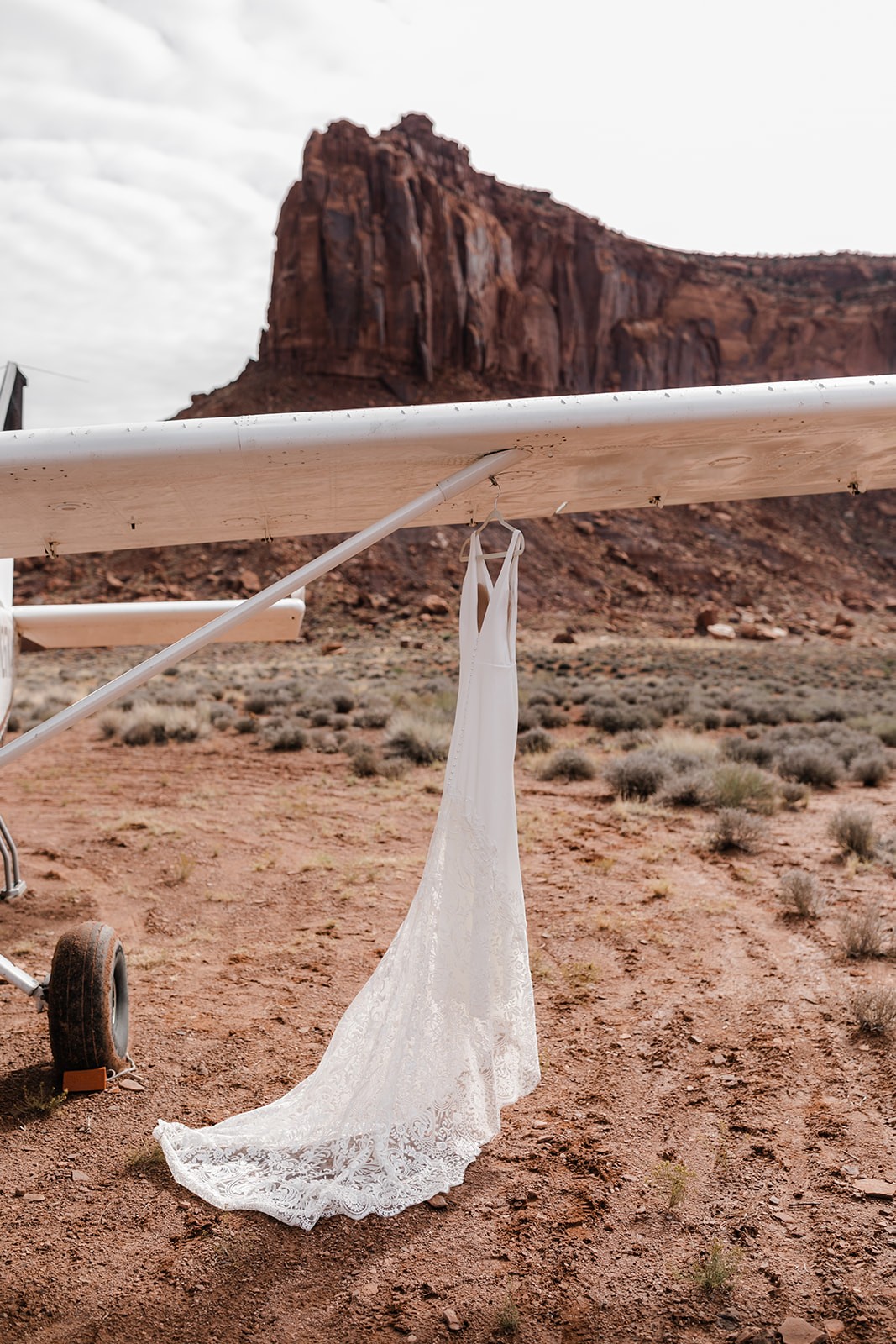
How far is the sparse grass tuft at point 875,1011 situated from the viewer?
16.2 feet

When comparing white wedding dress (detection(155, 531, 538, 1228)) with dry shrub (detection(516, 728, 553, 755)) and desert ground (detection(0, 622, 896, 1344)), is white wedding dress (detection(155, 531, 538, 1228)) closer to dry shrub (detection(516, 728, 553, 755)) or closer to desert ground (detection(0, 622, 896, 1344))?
desert ground (detection(0, 622, 896, 1344))

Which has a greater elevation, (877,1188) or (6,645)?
(6,645)

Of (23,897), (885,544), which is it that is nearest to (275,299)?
(885,544)

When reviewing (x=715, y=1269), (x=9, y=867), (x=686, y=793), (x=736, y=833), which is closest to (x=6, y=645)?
(x=9, y=867)

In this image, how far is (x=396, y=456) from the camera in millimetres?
3684

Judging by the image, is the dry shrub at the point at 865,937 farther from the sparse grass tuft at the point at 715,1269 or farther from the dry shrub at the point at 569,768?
the dry shrub at the point at 569,768

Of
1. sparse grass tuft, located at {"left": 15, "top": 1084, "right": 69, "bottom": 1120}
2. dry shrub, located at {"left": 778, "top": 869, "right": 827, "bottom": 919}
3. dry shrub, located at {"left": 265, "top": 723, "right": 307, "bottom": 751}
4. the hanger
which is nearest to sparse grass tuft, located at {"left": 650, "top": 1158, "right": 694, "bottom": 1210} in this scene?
the hanger

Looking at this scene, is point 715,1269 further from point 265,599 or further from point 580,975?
point 265,599

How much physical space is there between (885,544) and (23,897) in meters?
76.5

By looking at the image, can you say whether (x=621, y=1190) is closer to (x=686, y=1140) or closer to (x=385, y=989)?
(x=686, y=1140)

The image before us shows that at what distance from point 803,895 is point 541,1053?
3083 millimetres

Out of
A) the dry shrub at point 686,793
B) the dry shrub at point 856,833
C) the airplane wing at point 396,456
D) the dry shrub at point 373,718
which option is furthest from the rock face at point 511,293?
the airplane wing at point 396,456

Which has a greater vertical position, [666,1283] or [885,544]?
[885,544]

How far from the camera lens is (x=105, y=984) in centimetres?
449
